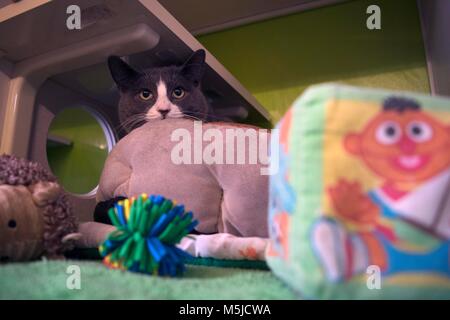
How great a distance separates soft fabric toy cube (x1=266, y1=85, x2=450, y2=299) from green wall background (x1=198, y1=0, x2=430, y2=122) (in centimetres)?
114

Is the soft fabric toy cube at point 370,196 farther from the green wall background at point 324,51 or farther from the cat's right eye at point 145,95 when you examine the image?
the green wall background at point 324,51

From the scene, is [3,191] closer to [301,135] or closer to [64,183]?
[301,135]

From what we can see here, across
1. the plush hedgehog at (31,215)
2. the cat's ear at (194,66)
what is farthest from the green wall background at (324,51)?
the plush hedgehog at (31,215)

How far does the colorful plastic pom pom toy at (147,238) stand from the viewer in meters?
0.43

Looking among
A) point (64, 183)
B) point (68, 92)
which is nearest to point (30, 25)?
point (68, 92)

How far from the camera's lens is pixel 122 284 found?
1.26 ft

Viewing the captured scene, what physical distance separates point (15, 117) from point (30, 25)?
9.9 inches

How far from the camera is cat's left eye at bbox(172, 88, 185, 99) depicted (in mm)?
942

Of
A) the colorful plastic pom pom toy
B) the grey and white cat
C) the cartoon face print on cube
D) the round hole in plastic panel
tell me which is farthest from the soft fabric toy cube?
the round hole in plastic panel

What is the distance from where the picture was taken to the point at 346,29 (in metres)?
1.43

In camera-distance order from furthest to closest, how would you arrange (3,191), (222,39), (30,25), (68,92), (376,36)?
(222,39) < (376,36) < (68,92) < (30,25) < (3,191)

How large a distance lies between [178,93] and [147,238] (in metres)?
0.58

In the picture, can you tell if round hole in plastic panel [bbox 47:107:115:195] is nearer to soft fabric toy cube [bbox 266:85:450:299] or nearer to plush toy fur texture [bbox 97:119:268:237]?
plush toy fur texture [bbox 97:119:268:237]

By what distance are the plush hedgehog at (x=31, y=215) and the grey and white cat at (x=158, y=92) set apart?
0.38 meters
